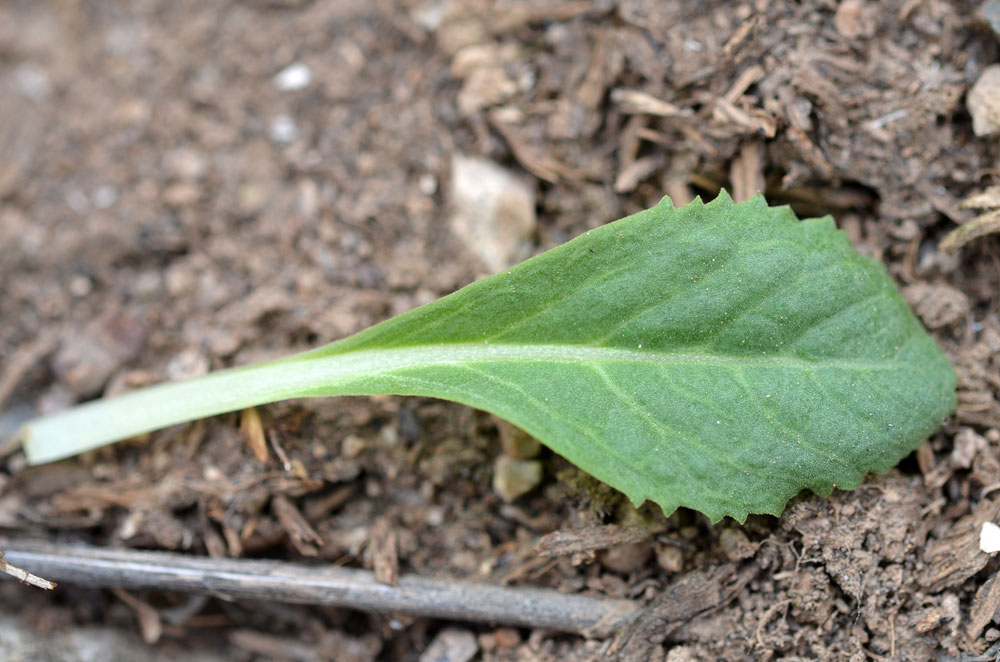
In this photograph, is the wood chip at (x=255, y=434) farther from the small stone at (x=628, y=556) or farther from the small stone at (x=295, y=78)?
the small stone at (x=295, y=78)

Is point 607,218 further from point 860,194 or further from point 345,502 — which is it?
point 345,502

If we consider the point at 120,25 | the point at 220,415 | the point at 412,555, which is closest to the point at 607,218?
the point at 412,555

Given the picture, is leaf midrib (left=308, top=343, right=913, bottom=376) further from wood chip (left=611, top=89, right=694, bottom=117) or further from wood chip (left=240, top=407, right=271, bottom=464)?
wood chip (left=611, top=89, right=694, bottom=117)

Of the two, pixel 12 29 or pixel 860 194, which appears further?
pixel 12 29

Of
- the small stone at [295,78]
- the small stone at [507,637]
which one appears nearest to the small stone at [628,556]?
the small stone at [507,637]

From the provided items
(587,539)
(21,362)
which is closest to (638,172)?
(587,539)

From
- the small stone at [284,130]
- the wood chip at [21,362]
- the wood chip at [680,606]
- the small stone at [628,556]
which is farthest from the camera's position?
the small stone at [284,130]
